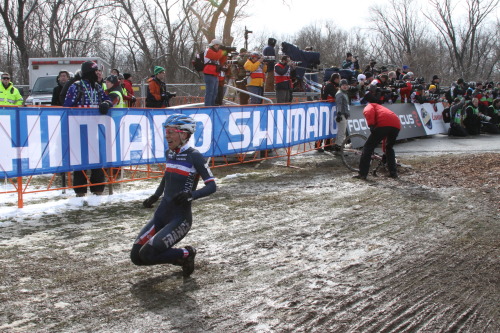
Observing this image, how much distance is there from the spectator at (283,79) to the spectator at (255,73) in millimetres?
411

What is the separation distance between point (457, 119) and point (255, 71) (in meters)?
10.1

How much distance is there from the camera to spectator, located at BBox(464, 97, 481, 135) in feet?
65.9

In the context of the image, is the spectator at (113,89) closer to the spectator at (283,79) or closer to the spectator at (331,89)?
the spectator at (283,79)

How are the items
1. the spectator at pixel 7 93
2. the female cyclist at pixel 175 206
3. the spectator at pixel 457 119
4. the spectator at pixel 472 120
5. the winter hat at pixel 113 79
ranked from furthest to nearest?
1. the spectator at pixel 472 120
2. the spectator at pixel 457 119
3. the spectator at pixel 7 93
4. the winter hat at pixel 113 79
5. the female cyclist at pixel 175 206

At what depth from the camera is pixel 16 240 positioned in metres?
6.16

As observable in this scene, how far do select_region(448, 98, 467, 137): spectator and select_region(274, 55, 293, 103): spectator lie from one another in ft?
28.8

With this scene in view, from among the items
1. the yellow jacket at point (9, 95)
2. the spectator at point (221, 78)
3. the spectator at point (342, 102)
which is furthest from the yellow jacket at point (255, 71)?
the yellow jacket at point (9, 95)

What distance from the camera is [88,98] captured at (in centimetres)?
827

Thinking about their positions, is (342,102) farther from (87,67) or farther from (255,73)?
→ (87,67)

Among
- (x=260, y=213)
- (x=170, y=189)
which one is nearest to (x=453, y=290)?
(x=170, y=189)

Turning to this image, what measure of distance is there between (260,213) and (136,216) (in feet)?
6.21

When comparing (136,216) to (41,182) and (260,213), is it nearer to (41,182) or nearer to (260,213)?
(260,213)

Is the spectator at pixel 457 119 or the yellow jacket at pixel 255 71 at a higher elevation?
the yellow jacket at pixel 255 71

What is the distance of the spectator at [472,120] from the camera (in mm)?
20078
